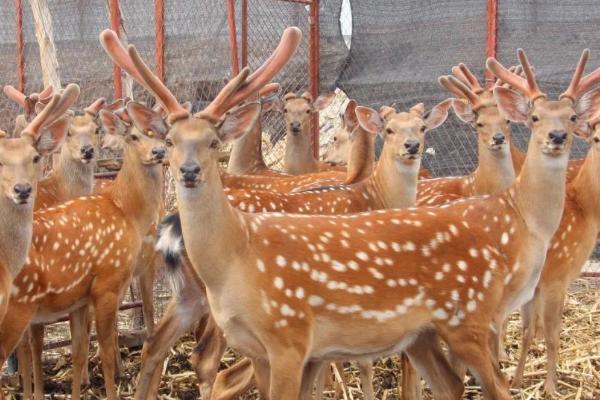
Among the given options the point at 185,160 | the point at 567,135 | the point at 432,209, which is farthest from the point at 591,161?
the point at 185,160

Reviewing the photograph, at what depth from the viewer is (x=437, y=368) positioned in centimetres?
489

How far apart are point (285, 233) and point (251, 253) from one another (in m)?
0.21

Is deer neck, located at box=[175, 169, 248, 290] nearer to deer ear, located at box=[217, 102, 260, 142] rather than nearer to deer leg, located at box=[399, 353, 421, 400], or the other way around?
deer ear, located at box=[217, 102, 260, 142]

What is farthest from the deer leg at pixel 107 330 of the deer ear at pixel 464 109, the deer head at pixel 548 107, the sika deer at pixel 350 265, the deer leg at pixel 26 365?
the deer ear at pixel 464 109

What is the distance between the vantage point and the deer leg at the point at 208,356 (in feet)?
17.8

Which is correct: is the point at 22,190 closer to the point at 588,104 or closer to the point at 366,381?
the point at 366,381

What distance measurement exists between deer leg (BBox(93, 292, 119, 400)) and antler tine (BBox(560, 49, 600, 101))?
8.87 feet

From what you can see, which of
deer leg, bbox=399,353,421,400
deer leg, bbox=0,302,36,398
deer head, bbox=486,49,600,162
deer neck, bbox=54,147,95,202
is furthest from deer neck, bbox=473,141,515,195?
deer leg, bbox=0,302,36,398

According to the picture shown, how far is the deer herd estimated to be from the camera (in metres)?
4.27

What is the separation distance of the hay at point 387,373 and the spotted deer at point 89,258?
50 centimetres

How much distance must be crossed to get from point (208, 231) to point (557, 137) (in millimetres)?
1795

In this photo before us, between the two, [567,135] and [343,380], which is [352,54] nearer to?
[343,380]

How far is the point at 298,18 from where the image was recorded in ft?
31.2

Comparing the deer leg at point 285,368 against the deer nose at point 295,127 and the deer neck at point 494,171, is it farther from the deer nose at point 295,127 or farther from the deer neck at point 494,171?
the deer nose at point 295,127
